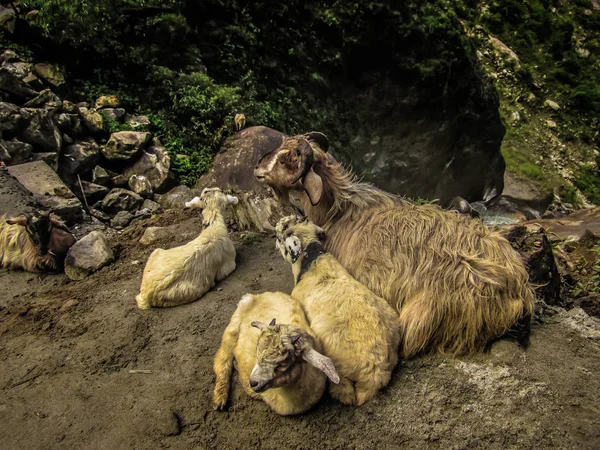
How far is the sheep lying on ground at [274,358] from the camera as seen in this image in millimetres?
3012

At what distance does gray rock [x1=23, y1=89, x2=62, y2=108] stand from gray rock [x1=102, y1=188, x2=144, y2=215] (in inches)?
77.6

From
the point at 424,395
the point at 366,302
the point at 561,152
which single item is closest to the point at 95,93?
the point at 366,302

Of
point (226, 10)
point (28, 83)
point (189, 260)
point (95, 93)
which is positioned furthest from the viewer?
point (226, 10)

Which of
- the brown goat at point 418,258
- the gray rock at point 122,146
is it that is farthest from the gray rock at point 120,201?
the brown goat at point 418,258

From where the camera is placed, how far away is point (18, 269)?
620cm

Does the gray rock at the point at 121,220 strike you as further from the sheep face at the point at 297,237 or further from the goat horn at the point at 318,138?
the goat horn at the point at 318,138

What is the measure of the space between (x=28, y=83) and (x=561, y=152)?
2370cm

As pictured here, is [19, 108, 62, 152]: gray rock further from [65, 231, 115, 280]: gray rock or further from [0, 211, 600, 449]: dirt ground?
[0, 211, 600, 449]: dirt ground

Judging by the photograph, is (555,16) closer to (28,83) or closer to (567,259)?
(567,259)

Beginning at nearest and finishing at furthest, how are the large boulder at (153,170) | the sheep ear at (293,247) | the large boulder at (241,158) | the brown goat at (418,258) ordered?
1. the brown goat at (418,258)
2. the sheep ear at (293,247)
3. the large boulder at (241,158)
4. the large boulder at (153,170)

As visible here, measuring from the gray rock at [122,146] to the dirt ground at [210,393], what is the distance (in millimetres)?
3879

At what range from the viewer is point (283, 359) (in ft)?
9.86

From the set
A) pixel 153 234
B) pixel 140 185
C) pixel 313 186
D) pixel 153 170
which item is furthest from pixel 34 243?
pixel 313 186

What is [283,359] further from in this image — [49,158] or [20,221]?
[49,158]
